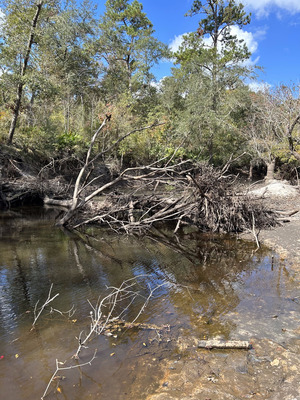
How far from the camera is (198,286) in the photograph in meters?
5.91

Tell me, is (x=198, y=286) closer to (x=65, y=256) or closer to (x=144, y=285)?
(x=144, y=285)

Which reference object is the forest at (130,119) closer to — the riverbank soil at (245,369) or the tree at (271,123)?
the tree at (271,123)

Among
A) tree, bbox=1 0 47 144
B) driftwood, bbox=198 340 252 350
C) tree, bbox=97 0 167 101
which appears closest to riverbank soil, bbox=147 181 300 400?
driftwood, bbox=198 340 252 350

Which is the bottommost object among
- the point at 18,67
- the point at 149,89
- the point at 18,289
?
the point at 18,289

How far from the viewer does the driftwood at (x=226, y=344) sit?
12.2 feet

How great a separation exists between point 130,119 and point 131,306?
2226cm

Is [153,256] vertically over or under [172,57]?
under

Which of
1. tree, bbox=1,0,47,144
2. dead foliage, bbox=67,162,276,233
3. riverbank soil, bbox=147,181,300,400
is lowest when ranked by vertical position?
riverbank soil, bbox=147,181,300,400

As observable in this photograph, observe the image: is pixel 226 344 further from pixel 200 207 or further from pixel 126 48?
pixel 126 48

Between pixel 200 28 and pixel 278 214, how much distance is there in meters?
23.4

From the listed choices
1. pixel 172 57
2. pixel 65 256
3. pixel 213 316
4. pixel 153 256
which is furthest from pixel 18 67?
pixel 172 57

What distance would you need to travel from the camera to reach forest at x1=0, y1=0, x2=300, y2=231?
10.5 meters

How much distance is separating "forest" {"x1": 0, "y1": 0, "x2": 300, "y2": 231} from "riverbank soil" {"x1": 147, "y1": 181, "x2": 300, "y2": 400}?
5.72 metres

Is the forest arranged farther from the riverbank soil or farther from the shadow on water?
the riverbank soil
